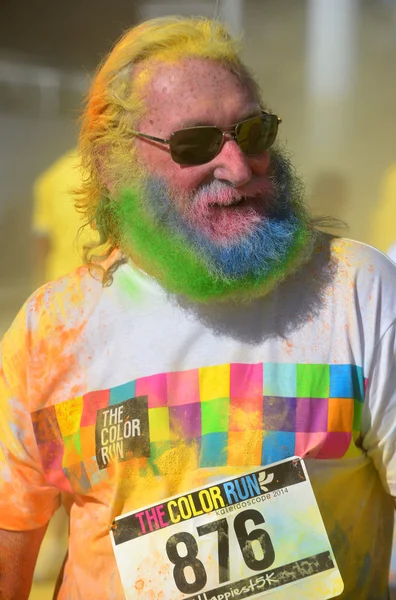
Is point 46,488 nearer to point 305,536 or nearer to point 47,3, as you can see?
point 305,536

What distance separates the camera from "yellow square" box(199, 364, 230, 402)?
1958 millimetres

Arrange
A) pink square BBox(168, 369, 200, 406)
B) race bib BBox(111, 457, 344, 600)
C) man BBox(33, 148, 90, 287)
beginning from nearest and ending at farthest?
race bib BBox(111, 457, 344, 600) < pink square BBox(168, 369, 200, 406) < man BBox(33, 148, 90, 287)

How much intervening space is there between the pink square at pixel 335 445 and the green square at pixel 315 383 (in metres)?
0.10

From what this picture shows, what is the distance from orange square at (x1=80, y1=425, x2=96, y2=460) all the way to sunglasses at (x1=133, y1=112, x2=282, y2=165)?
0.71 meters

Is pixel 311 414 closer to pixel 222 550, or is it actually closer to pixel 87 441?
pixel 222 550

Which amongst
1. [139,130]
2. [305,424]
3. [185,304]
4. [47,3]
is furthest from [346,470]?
[47,3]

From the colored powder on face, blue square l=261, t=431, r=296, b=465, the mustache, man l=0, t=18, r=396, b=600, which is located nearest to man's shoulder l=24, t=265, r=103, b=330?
man l=0, t=18, r=396, b=600

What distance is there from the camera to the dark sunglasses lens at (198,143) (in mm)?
1968

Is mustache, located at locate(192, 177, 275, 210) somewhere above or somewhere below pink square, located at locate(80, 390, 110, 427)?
above

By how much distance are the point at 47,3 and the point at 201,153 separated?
1.40 meters

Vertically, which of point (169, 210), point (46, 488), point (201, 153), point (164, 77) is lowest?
point (46, 488)

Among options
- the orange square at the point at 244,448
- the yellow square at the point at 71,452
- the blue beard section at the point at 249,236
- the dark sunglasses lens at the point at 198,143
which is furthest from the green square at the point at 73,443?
the dark sunglasses lens at the point at 198,143

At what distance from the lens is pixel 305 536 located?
188 cm

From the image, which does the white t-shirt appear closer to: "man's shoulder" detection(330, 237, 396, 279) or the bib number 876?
"man's shoulder" detection(330, 237, 396, 279)
